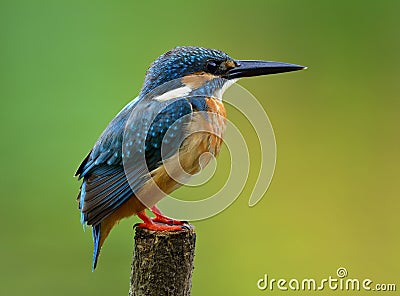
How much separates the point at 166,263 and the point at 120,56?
2302mm

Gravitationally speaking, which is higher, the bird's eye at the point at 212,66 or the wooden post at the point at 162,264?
the bird's eye at the point at 212,66

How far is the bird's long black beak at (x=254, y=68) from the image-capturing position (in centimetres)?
273

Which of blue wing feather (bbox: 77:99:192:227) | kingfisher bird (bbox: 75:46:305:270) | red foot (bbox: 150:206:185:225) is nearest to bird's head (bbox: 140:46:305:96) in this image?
kingfisher bird (bbox: 75:46:305:270)

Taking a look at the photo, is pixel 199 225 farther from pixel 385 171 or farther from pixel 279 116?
pixel 385 171

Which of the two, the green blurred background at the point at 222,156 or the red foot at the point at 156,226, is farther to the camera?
the green blurred background at the point at 222,156

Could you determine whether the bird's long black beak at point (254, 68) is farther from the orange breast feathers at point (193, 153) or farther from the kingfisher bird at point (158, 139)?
the orange breast feathers at point (193, 153)

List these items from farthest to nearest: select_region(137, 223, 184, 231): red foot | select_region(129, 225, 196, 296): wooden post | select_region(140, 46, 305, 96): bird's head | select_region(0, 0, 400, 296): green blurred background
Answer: select_region(0, 0, 400, 296): green blurred background
select_region(140, 46, 305, 96): bird's head
select_region(137, 223, 184, 231): red foot
select_region(129, 225, 196, 296): wooden post

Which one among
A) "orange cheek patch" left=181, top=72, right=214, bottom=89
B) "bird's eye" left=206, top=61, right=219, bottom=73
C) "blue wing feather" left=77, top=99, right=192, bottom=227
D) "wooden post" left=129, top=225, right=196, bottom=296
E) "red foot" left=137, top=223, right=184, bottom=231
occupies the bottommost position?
"wooden post" left=129, top=225, right=196, bottom=296

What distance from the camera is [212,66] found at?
8.84 ft

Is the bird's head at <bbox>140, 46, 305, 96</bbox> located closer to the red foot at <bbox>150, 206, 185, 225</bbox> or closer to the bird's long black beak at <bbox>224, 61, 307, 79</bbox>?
the bird's long black beak at <bbox>224, 61, 307, 79</bbox>

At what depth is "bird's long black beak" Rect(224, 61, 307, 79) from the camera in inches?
107

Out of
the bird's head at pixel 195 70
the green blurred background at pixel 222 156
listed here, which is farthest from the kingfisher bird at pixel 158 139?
the green blurred background at pixel 222 156

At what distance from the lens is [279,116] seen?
4.60m

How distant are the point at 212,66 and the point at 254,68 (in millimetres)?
174
